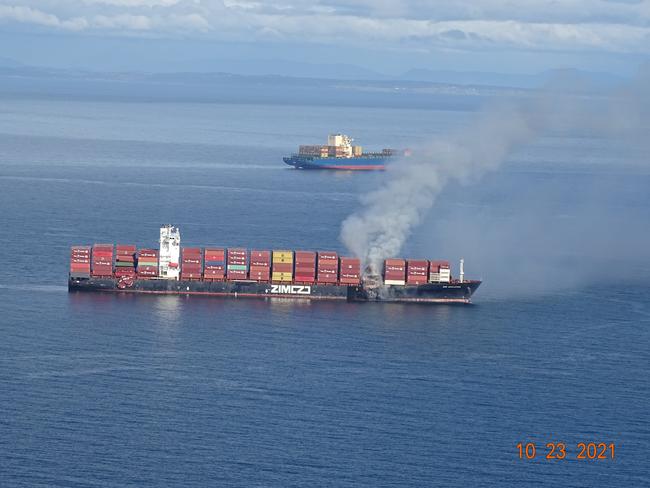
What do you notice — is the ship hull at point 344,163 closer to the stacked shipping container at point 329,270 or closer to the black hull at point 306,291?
the stacked shipping container at point 329,270

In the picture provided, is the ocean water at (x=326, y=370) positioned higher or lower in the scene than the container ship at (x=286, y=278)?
lower

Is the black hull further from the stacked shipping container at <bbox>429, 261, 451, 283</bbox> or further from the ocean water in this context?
the ocean water

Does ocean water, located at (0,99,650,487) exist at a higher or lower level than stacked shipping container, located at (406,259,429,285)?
lower

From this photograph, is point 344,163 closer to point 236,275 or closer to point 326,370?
point 236,275

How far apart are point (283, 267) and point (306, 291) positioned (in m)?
2.45

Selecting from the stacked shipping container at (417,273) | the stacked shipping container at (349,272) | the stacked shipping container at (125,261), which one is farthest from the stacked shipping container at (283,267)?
the stacked shipping container at (125,261)

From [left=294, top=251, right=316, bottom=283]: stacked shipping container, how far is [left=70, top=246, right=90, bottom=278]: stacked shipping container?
15.2 m

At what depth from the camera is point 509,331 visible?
85125 millimetres

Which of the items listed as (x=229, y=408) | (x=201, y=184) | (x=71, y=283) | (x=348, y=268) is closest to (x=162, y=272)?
(x=71, y=283)

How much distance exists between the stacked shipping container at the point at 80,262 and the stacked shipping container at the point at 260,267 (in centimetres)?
1190

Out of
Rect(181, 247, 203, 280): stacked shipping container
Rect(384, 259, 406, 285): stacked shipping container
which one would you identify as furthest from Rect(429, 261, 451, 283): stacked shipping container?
Rect(181, 247, 203, 280): stacked shipping container

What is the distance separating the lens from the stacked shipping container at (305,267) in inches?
3745

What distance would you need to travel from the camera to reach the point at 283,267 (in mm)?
95375

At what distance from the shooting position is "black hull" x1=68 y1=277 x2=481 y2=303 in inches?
3740
